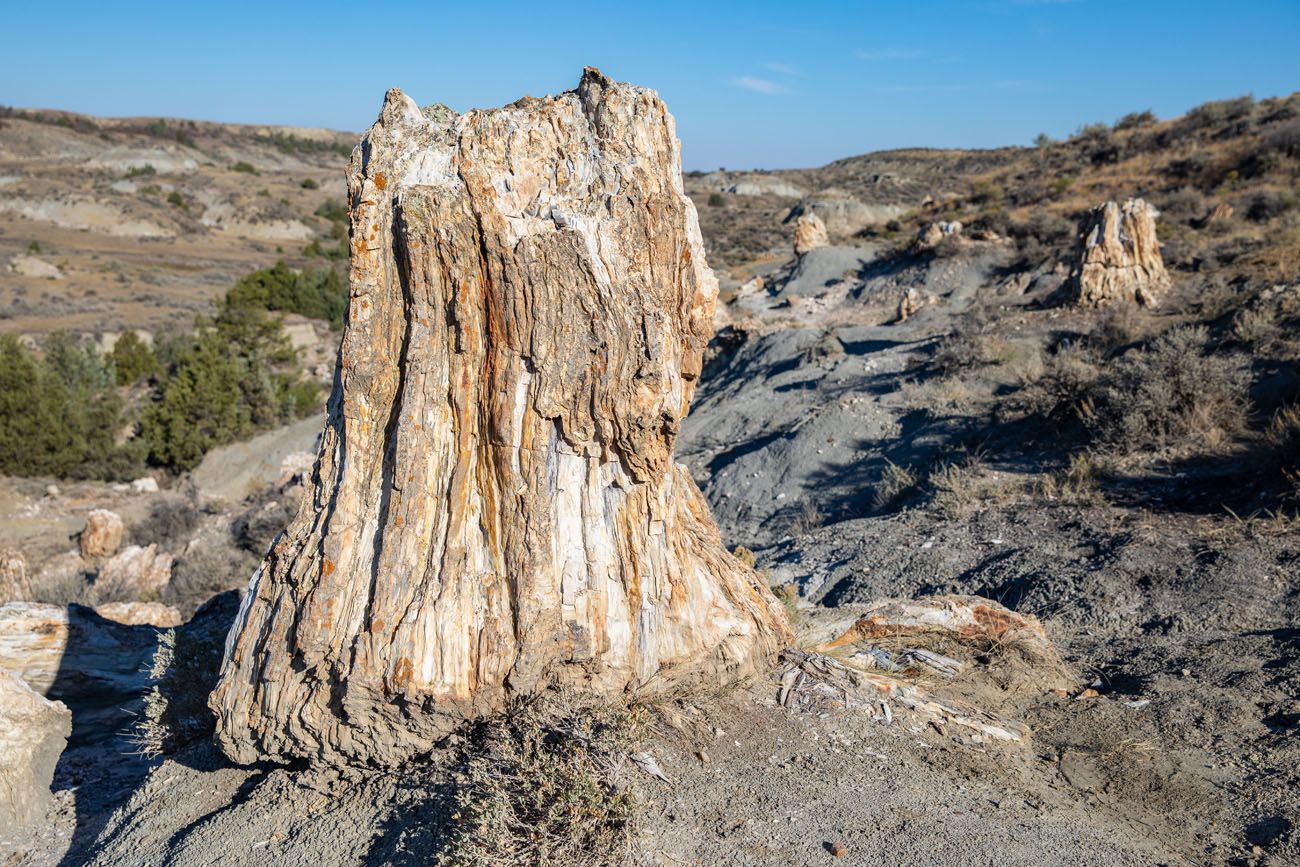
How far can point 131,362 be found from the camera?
23.3 m

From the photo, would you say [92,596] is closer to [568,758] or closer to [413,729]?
[413,729]

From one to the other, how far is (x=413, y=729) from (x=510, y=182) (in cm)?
273

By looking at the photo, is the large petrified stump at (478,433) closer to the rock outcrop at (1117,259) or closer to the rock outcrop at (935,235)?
the rock outcrop at (1117,259)

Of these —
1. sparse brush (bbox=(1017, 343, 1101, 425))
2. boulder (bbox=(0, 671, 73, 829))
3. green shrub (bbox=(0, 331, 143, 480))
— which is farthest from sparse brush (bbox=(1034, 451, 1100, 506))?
green shrub (bbox=(0, 331, 143, 480))

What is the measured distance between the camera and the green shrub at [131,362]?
2309 cm

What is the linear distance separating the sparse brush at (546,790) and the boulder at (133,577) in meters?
8.12

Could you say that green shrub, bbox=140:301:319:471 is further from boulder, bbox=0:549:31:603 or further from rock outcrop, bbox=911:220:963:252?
rock outcrop, bbox=911:220:963:252

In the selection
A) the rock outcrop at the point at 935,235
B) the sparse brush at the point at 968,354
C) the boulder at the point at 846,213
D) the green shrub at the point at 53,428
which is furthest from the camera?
the boulder at the point at 846,213

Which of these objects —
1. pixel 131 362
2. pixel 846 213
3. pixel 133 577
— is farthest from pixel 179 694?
pixel 846 213

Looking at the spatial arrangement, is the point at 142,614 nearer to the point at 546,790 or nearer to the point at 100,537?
the point at 100,537

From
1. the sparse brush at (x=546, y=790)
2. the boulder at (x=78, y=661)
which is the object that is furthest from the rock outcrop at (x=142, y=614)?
the sparse brush at (x=546, y=790)

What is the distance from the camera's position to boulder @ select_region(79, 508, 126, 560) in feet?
42.1

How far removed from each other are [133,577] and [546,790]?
936cm

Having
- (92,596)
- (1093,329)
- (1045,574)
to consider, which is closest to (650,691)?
(1045,574)
